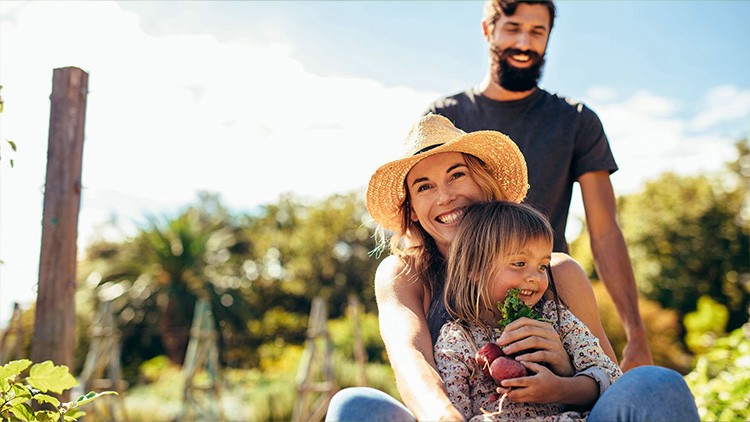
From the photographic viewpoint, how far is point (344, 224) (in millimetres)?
27000

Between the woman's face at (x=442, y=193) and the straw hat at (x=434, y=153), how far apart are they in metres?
0.04

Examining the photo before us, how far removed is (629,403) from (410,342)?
24.0 inches

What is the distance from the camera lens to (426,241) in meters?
2.54

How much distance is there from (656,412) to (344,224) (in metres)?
25.4

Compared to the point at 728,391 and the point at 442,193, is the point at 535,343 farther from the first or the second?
the point at 728,391

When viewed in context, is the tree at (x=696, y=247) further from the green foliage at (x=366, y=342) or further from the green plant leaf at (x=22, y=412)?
the green plant leaf at (x=22, y=412)

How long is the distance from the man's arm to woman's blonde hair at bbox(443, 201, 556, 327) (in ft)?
3.82

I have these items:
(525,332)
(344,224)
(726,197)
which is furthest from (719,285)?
(525,332)

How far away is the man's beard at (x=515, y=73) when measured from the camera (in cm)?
325

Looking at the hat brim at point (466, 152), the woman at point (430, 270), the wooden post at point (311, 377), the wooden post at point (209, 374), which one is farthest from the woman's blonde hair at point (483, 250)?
the wooden post at point (209, 374)

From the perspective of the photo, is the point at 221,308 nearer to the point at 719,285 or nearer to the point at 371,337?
the point at 371,337

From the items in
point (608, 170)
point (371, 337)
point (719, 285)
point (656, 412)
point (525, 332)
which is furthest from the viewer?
point (719, 285)

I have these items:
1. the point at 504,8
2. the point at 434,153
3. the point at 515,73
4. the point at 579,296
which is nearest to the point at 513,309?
the point at 579,296

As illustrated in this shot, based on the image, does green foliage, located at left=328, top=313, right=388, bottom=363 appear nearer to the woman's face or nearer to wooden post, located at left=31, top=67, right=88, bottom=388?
wooden post, located at left=31, top=67, right=88, bottom=388
